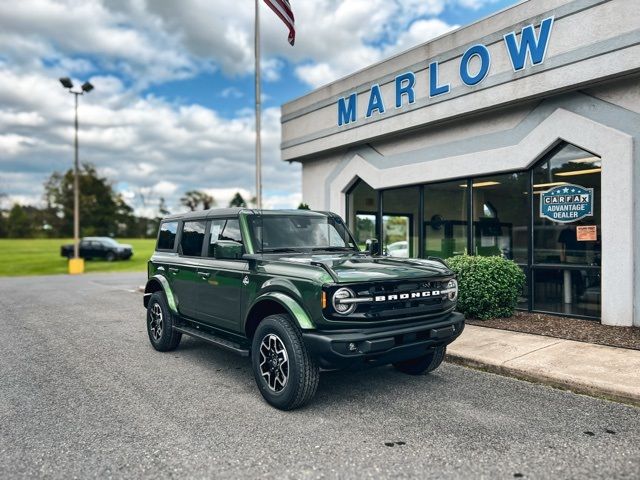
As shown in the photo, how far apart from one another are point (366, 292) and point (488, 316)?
4.93 m

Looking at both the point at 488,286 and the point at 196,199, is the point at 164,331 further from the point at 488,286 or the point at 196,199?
the point at 196,199

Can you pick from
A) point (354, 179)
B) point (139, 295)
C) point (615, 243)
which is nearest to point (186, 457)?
point (615, 243)

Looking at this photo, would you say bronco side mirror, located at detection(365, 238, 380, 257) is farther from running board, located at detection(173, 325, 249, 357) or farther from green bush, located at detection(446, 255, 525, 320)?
green bush, located at detection(446, 255, 525, 320)

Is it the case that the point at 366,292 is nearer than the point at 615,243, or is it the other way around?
the point at 366,292

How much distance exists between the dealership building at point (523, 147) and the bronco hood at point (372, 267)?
4450 millimetres

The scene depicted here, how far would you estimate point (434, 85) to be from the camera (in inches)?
404

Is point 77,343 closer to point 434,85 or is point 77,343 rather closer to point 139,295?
point 139,295

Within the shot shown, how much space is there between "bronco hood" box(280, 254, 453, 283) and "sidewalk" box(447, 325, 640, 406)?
5.03 feet

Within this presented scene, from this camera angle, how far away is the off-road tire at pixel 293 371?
165 inches

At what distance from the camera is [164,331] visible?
6.57 metres

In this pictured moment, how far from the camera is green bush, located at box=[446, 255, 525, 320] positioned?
26.8 ft

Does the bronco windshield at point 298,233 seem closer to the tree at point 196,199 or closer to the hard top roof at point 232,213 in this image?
the hard top roof at point 232,213

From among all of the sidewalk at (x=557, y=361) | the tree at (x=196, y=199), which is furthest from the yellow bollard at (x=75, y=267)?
the tree at (x=196, y=199)

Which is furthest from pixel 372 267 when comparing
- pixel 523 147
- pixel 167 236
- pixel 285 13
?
pixel 285 13
